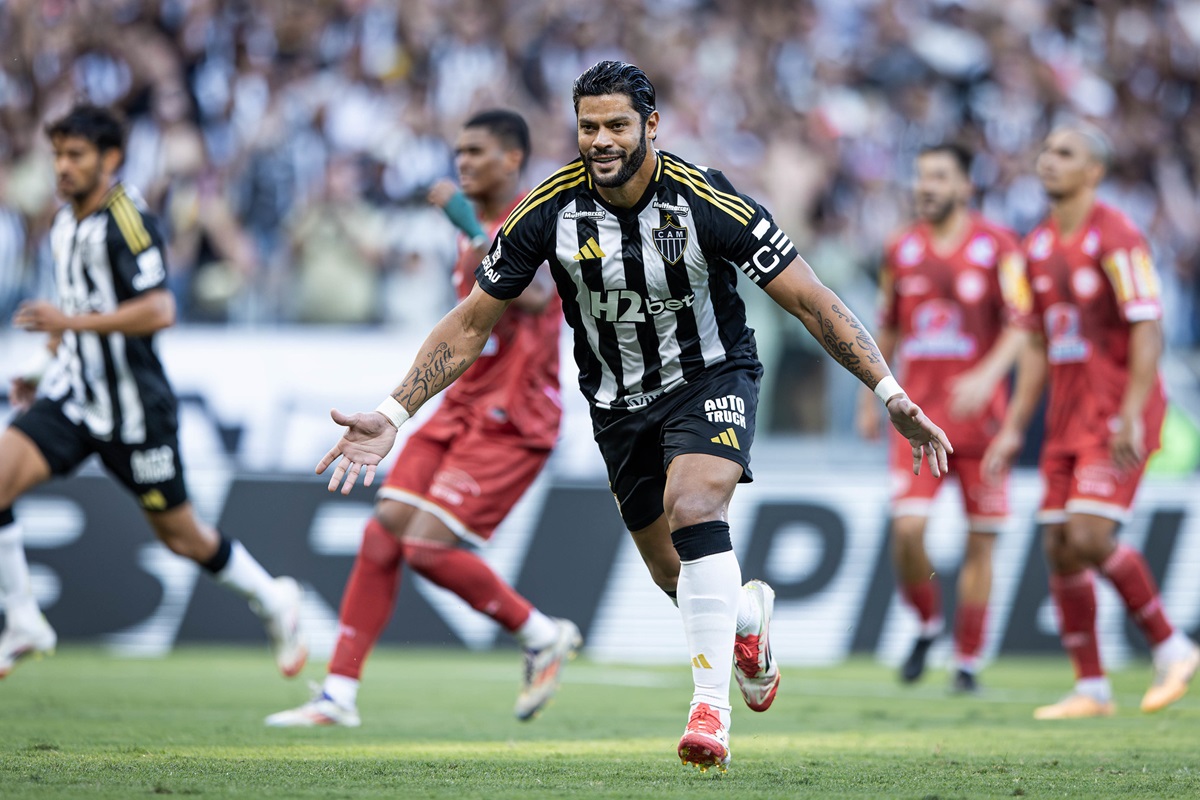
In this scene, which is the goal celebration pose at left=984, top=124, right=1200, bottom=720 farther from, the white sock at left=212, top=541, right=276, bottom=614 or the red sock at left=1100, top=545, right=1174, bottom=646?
the white sock at left=212, top=541, right=276, bottom=614

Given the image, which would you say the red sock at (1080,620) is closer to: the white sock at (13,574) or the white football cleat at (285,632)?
the white football cleat at (285,632)

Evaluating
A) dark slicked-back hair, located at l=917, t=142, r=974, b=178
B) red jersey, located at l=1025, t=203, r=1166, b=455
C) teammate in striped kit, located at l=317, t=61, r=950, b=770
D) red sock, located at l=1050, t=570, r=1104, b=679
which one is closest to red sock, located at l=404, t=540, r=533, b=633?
teammate in striped kit, located at l=317, t=61, r=950, b=770

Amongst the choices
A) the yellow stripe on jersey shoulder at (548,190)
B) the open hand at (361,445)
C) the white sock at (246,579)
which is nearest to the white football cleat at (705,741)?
the open hand at (361,445)

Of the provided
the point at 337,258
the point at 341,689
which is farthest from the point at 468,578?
the point at 337,258

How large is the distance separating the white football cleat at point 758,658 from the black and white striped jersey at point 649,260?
0.91 meters

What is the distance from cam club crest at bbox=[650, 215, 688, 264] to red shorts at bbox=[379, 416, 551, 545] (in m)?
2.31

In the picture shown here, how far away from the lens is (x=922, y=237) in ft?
32.5

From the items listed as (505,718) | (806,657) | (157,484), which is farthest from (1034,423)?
(157,484)

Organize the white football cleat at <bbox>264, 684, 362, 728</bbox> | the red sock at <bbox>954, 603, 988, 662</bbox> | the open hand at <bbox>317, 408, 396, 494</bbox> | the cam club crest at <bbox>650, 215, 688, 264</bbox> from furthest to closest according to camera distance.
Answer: the red sock at <bbox>954, 603, 988, 662</bbox> → the white football cleat at <bbox>264, 684, 362, 728</bbox> → the cam club crest at <bbox>650, 215, 688, 264</bbox> → the open hand at <bbox>317, 408, 396, 494</bbox>

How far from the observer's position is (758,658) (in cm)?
562

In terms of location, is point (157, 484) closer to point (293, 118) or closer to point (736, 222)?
point (736, 222)

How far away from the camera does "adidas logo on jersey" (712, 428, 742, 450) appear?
526 cm

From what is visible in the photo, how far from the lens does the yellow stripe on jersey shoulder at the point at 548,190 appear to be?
210 inches

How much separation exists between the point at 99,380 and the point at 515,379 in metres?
2.29
